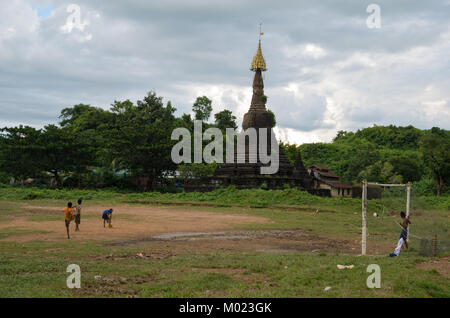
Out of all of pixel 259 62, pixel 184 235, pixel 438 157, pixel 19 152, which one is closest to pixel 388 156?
pixel 438 157

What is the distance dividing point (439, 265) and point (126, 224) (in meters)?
14.0

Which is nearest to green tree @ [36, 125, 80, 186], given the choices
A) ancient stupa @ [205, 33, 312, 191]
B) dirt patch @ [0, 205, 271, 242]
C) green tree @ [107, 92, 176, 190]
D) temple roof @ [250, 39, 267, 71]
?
green tree @ [107, 92, 176, 190]

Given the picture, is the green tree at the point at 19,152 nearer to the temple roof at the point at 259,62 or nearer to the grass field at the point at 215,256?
the grass field at the point at 215,256

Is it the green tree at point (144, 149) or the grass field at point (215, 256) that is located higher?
the green tree at point (144, 149)

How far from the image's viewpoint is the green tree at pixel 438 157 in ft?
125

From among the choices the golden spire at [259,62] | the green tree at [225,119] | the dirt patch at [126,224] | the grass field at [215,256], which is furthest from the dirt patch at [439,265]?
the green tree at [225,119]

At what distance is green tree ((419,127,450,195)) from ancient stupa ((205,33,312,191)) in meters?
11.2

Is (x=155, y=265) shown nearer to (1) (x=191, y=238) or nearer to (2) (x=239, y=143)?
(1) (x=191, y=238)

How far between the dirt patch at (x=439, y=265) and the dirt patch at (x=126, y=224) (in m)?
9.93

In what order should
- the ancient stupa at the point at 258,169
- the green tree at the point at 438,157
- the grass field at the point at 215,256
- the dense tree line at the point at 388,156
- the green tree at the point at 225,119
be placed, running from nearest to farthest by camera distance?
the grass field at the point at 215,256
the green tree at the point at 438,157
the ancient stupa at the point at 258,169
the dense tree line at the point at 388,156
the green tree at the point at 225,119

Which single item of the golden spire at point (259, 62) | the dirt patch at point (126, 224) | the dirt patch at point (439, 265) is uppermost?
the golden spire at point (259, 62)

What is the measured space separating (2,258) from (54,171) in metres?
32.3

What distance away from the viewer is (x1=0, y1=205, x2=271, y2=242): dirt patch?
1627cm
